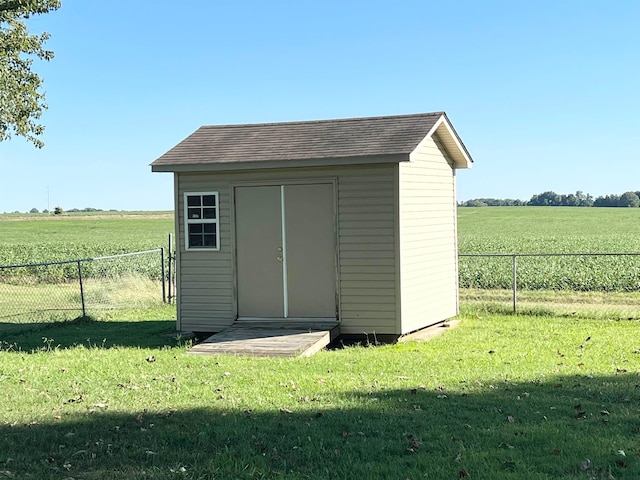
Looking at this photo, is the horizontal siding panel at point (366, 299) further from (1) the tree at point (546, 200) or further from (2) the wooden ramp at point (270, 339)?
(1) the tree at point (546, 200)

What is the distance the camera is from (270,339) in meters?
11.5

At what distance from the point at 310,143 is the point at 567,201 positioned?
89.5m

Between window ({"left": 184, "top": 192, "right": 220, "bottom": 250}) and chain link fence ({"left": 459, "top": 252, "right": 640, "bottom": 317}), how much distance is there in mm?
6392

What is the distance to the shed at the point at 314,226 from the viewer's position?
1214cm

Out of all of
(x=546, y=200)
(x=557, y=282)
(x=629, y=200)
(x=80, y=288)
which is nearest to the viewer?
(x=80, y=288)

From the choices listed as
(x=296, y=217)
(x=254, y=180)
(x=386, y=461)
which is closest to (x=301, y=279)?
(x=296, y=217)

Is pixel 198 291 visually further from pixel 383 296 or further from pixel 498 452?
pixel 498 452

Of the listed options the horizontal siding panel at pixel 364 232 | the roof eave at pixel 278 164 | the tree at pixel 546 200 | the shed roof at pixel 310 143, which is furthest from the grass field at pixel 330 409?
the tree at pixel 546 200

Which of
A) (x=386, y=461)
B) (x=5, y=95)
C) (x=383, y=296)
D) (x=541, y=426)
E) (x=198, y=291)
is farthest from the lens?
(x=5, y=95)

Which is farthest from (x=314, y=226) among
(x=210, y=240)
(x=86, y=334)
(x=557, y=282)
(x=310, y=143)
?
(x=557, y=282)

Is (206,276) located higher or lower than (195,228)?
lower

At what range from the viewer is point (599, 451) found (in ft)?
18.1

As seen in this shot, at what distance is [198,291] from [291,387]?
17.7ft

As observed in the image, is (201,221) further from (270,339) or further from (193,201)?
(270,339)
